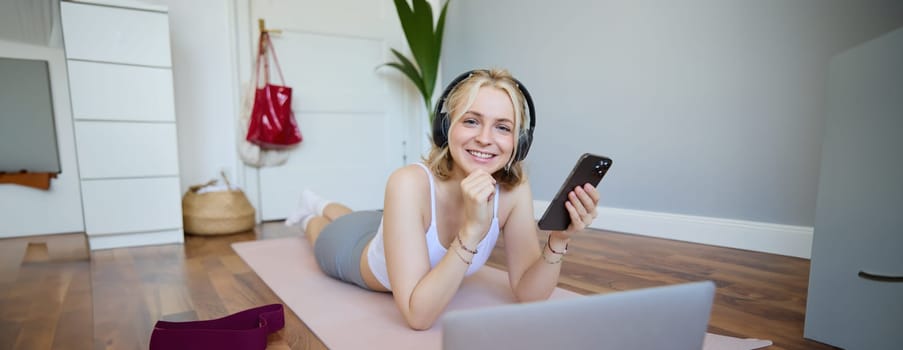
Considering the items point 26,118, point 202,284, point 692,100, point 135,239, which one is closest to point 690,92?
point 692,100

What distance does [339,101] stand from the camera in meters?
3.53

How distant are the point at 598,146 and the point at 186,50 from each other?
254cm

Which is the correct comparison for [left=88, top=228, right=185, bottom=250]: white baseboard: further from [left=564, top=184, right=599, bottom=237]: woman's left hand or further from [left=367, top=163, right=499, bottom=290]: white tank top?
[left=564, top=184, right=599, bottom=237]: woman's left hand

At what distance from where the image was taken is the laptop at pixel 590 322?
0.47m

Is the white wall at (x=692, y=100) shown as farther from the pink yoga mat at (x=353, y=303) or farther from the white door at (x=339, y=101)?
the pink yoga mat at (x=353, y=303)

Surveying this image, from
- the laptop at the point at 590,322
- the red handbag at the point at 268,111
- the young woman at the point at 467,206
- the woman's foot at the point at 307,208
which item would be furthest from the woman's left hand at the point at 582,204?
the red handbag at the point at 268,111

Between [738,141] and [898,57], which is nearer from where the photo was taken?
[898,57]

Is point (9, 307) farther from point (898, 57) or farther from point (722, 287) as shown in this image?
point (898, 57)

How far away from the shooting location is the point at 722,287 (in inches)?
65.4

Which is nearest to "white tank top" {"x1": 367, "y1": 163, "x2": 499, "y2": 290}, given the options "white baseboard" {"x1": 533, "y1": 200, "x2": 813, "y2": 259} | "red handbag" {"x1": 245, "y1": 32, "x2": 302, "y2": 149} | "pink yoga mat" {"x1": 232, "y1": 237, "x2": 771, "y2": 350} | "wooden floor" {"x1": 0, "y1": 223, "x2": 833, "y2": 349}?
"pink yoga mat" {"x1": 232, "y1": 237, "x2": 771, "y2": 350}

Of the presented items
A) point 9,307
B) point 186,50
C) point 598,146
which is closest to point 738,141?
point 598,146

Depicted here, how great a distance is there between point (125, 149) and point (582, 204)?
234 cm

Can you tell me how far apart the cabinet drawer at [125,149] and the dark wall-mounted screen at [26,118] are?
13.0 inches

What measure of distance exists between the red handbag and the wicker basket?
43 centimetres
